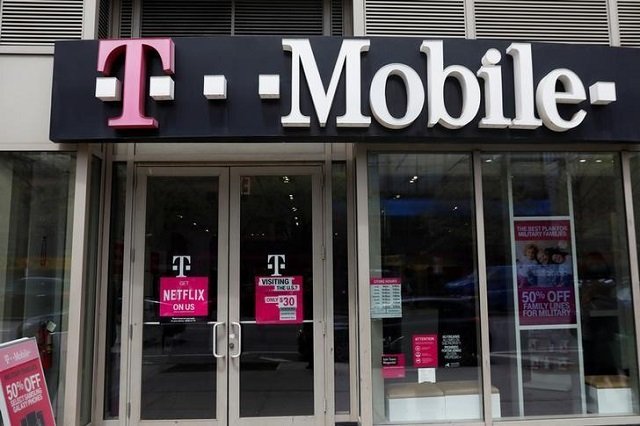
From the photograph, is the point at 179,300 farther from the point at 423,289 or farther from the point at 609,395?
the point at 609,395

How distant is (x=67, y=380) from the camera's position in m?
5.41

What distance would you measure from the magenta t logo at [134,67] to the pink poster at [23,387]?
7.02 ft

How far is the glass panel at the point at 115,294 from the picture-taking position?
5.92 meters

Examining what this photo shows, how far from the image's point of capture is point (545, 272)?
20.5 ft

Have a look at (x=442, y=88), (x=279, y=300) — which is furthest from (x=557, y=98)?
(x=279, y=300)

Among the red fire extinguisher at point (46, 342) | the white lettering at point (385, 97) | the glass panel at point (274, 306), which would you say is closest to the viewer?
the white lettering at point (385, 97)

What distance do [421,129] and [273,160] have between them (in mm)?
1705

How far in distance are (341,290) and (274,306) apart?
0.75 meters

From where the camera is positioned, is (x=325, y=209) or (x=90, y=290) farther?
(x=325, y=209)

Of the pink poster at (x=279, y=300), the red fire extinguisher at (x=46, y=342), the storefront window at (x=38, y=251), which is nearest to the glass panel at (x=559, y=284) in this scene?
the pink poster at (x=279, y=300)

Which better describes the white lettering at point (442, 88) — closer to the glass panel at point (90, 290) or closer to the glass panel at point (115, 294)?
the glass panel at point (115, 294)

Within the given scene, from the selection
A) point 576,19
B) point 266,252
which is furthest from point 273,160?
point 576,19

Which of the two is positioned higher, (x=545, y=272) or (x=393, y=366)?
(x=545, y=272)

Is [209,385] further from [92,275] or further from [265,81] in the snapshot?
[265,81]
